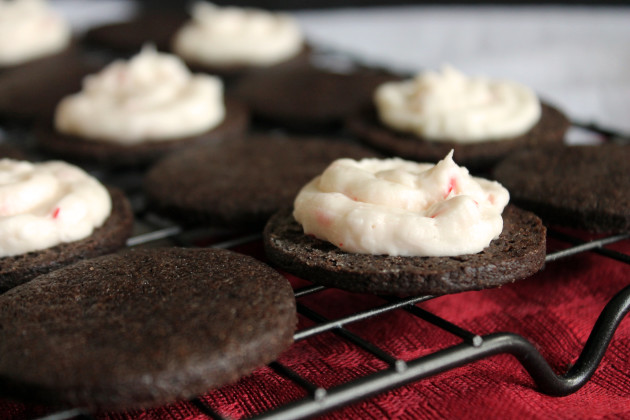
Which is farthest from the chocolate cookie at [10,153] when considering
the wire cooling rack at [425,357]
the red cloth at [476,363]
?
the red cloth at [476,363]

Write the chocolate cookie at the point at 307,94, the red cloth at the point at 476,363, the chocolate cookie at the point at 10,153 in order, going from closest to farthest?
the red cloth at the point at 476,363 < the chocolate cookie at the point at 10,153 < the chocolate cookie at the point at 307,94

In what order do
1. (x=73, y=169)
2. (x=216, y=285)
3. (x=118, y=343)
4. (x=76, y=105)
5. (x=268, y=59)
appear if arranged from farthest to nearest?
1. (x=268, y=59)
2. (x=76, y=105)
3. (x=73, y=169)
4. (x=216, y=285)
5. (x=118, y=343)

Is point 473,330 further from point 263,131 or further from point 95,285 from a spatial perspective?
point 263,131

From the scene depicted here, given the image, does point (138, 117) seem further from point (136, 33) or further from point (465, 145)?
point (136, 33)

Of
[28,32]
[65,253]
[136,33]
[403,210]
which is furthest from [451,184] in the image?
[136,33]

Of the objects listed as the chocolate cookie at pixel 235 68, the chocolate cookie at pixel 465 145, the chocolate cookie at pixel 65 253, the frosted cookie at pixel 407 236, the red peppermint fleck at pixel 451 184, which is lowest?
the chocolate cookie at pixel 235 68

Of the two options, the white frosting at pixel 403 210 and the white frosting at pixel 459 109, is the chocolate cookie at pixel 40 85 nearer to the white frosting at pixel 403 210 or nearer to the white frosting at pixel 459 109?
the white frosting at pixel 459 109

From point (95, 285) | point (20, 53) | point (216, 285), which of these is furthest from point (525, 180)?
point (20, 53)
